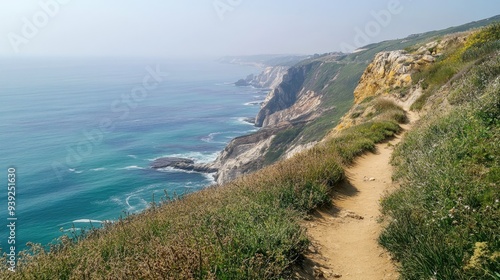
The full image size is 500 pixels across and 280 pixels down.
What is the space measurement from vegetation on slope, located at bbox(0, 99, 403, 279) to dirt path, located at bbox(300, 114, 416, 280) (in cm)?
44

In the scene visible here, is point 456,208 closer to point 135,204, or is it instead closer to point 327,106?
point 135,204

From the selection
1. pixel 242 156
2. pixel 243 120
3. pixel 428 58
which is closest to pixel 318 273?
pixel 428 58

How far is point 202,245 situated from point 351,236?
3930 mm

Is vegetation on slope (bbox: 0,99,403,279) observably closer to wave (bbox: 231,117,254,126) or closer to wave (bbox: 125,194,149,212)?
wave (bbox: 125,194,149,212)

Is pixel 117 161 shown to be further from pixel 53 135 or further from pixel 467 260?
pixel 467 260

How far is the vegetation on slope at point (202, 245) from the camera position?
13.9ft

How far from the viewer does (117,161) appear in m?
89.2

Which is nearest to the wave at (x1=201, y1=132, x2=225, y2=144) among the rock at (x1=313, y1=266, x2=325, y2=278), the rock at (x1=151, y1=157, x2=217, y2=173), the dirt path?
the rock at (x1=151, y1=157, x2=217, y2=173)

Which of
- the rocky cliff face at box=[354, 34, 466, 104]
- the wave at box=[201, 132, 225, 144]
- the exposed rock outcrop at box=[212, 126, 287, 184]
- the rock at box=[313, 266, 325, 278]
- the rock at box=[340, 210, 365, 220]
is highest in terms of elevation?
the rocky cliff face at box=[354, 34, 466, 104]

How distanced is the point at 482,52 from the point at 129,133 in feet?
372

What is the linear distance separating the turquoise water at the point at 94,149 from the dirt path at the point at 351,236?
16.0m

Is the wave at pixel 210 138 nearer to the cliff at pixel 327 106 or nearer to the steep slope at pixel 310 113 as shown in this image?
the steep slope at pixel 310 113

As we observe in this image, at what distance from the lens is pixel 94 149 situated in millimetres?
101188

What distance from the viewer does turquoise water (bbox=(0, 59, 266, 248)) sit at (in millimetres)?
61719
